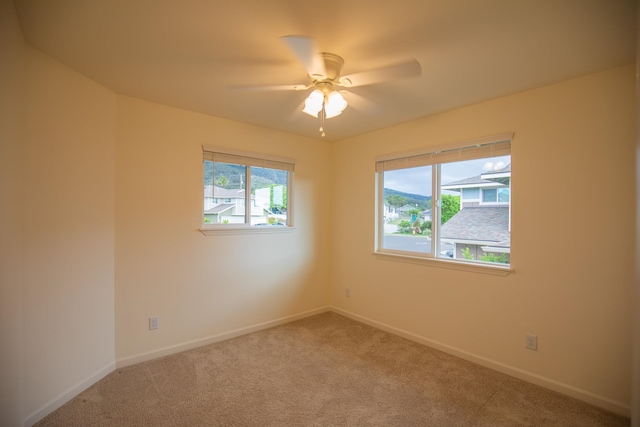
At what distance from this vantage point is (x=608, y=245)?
2.10 metres

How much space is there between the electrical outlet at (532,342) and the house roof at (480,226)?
0.76 m

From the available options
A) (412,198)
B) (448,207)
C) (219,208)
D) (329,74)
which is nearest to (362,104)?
(329,74)

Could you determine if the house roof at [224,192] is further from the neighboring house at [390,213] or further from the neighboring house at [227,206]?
the neighboring house at [390,213]

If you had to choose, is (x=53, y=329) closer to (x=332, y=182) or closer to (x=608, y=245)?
(x=332, y=182)

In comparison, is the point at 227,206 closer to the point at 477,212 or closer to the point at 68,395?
the point at 68,395

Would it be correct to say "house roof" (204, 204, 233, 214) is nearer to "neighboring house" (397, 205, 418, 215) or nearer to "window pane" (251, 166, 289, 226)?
"window pane" (251, 166, 289, 226)

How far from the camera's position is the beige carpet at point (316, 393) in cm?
196

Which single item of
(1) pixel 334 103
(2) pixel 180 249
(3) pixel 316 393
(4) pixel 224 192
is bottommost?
(3) pixel 316 393

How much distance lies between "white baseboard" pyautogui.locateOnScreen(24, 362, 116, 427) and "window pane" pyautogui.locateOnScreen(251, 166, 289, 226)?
1.85 meters

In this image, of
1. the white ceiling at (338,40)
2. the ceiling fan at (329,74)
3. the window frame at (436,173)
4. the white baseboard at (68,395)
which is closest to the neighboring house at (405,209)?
the window frame at (436,173)

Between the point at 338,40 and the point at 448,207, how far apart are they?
202cm

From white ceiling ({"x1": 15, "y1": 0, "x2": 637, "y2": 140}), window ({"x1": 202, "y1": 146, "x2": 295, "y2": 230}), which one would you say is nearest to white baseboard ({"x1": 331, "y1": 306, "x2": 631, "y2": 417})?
window ({"x1": 202, "y1": 146, "x2": 295, "y2": 230})

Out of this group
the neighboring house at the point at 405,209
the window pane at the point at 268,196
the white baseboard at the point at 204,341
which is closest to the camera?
the white baseboard at the point at 204,341

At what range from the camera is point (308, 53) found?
1.51m
